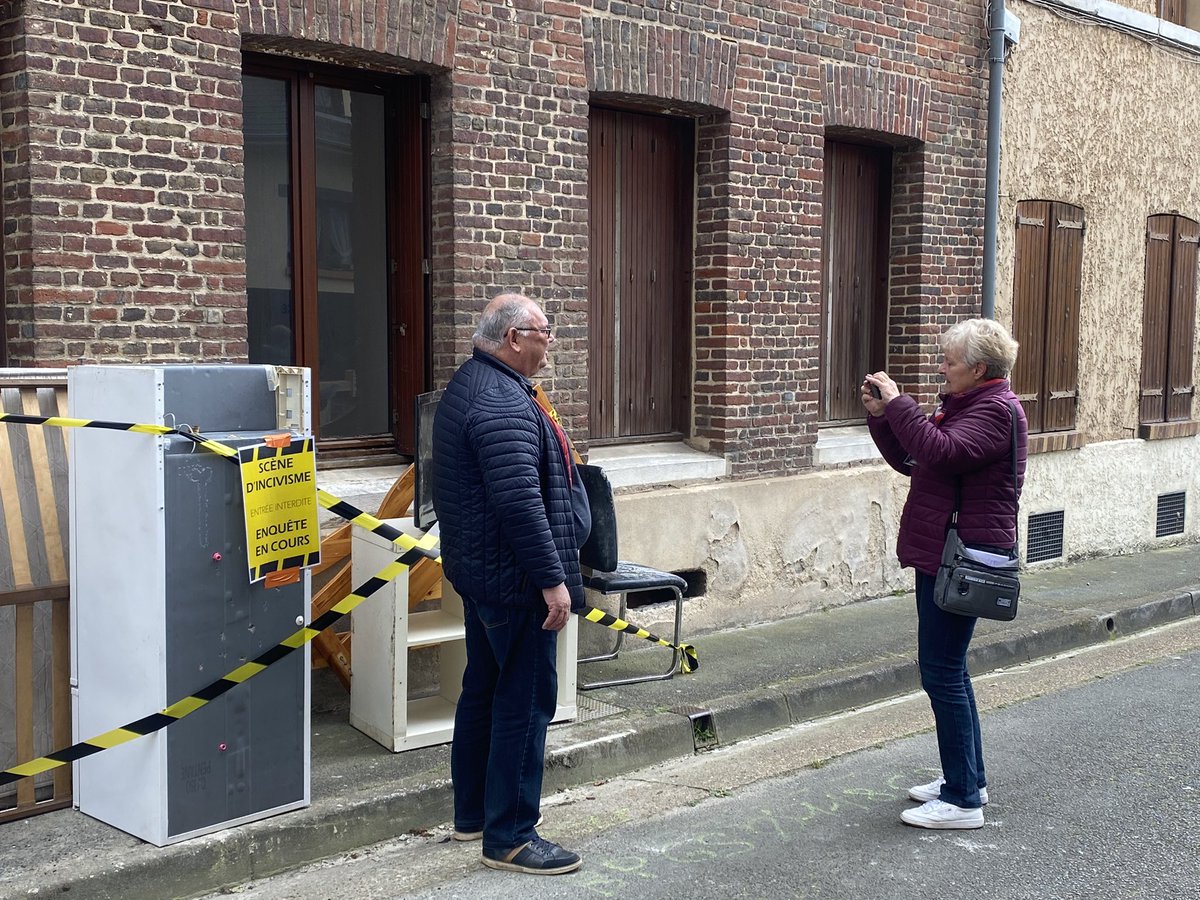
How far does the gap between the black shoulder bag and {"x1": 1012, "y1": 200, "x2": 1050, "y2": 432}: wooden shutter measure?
5.88m

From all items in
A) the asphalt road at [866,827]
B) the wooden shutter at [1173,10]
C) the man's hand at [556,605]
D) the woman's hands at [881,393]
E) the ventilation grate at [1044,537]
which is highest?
the wooden shutter at [1173,10]

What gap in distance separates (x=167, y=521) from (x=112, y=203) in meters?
1.94

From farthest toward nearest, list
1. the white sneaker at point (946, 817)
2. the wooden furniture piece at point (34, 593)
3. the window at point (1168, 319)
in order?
1. the window at point (1168, 319)
2. the white sneaker at point (946, 817)
3. the wooden furniture piece at point (34, 593)

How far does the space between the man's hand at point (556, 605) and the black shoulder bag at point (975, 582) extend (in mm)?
1455

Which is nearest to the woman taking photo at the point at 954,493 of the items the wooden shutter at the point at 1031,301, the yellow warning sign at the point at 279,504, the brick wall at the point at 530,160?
the yellow warning sign at the point at 279,504

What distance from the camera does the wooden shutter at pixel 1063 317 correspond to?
10.6 m

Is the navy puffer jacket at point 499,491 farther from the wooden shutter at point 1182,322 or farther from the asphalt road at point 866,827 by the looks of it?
the wooden shutter at point 1182,322

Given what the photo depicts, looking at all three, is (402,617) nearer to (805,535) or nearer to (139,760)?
(139,760)

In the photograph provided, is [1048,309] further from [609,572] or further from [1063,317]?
[609,572]

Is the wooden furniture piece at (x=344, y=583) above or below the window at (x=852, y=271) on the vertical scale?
below

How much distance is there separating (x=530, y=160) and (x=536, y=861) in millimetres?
3999

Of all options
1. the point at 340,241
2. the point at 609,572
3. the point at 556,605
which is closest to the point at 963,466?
the point at 556,605

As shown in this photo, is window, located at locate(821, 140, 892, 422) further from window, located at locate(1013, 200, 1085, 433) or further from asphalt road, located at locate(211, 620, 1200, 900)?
asphalt road, located at locate(211, 620, 1200, 900)

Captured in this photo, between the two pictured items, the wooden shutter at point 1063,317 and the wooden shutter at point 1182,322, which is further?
the wooden shutter at point 1182,322
